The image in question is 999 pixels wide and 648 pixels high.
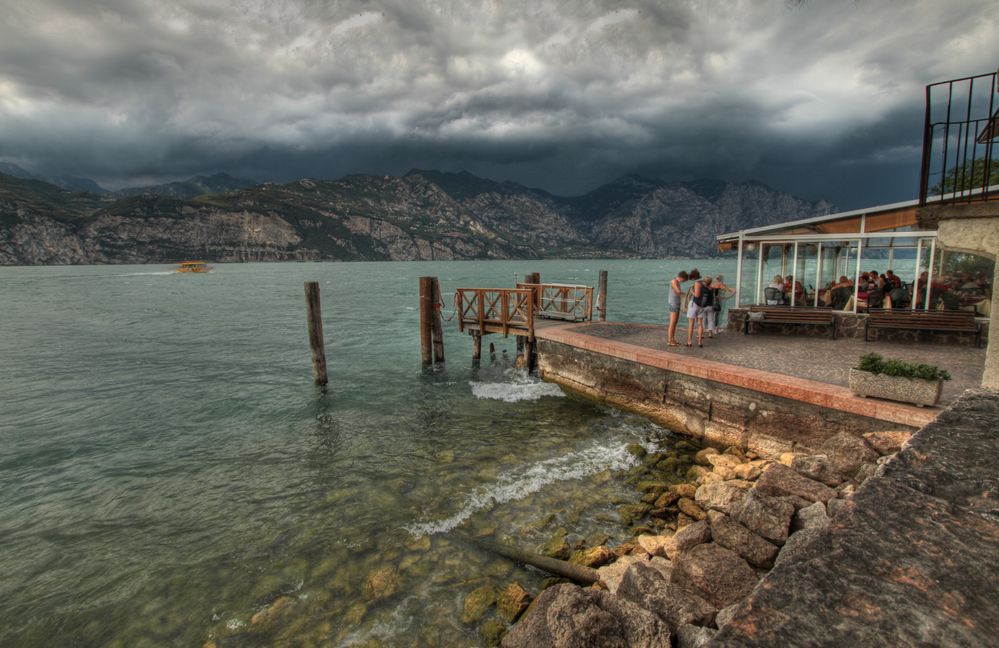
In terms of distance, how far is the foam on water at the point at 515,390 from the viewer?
43.7ft

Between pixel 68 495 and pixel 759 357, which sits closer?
pixel 68 495

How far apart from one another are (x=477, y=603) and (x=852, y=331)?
12051mm

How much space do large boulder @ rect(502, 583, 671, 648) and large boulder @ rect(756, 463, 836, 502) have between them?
246 centimetres

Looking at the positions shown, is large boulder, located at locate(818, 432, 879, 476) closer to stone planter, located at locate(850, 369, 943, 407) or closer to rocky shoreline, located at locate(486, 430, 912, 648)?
rocky shoreline, located at locate(486, 430, 912, 648)

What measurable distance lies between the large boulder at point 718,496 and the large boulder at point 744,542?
0.70 meters

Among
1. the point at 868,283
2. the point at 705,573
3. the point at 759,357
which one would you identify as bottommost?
the point at 705,573

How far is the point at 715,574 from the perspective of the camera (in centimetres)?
440

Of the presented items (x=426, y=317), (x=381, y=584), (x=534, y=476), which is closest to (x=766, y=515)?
(x=534, y=476)

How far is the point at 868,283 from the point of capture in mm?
12820

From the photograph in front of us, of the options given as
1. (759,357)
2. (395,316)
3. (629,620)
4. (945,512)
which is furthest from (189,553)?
(395,316)

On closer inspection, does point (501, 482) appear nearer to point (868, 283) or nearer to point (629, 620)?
point (629, 620)

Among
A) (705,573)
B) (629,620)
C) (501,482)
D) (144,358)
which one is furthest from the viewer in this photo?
(144,358)

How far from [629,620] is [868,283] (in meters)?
13.2

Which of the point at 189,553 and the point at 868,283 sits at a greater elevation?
the point at 868,283
